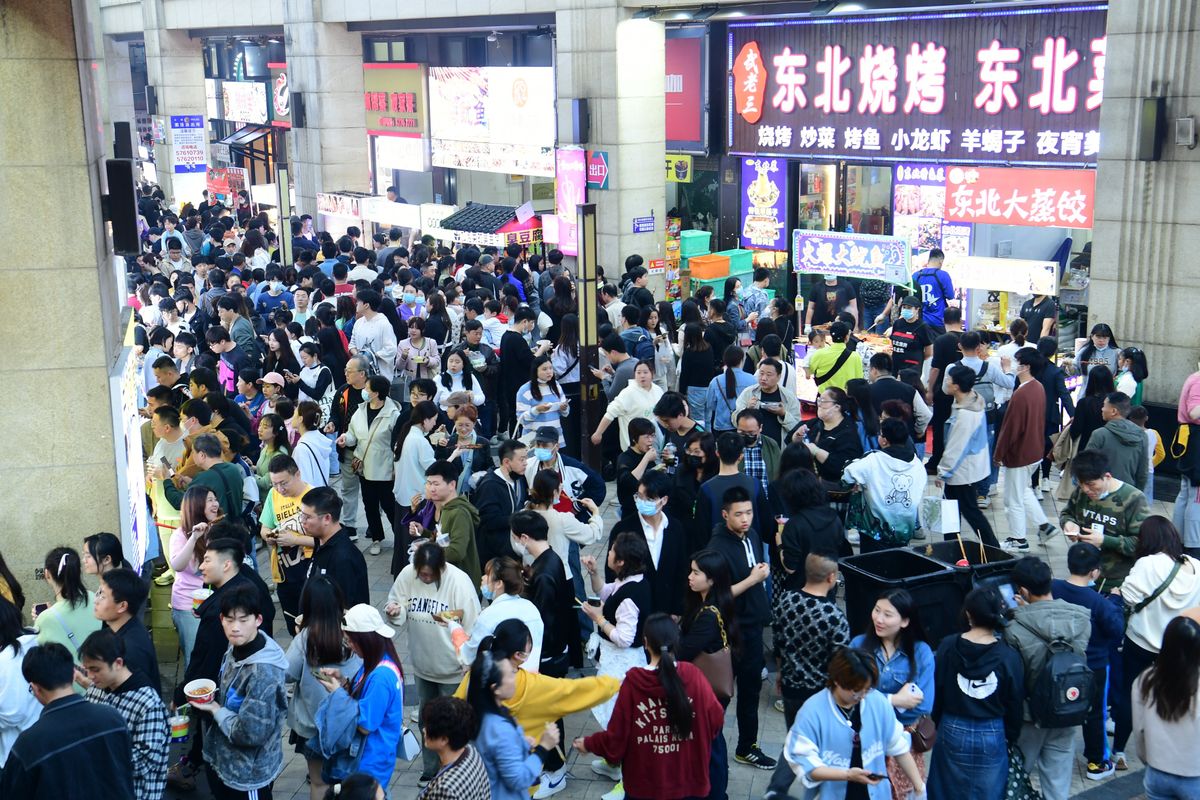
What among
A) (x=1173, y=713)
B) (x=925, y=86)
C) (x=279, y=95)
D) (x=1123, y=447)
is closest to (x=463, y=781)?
(x=1173, y=713)

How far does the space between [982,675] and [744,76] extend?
14483mm

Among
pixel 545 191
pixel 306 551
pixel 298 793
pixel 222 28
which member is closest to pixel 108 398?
pixel 306 551

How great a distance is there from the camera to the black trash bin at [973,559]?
797 centimetres

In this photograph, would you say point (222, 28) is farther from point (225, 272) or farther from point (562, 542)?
point (562, 542)

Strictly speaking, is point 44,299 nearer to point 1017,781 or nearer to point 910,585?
point 910,585

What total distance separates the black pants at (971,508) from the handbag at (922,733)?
13.0 feet

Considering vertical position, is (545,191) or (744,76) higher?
(744,76)

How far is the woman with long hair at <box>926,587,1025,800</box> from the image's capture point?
619 centimetres

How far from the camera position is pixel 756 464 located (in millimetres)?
9227

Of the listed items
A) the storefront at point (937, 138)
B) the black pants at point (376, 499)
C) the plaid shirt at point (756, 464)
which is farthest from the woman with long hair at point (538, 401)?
the storefront at point (937, 138)

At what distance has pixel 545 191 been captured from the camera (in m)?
24.8

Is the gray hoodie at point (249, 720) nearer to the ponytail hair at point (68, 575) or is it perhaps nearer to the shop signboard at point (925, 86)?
the ponytail hair at point (68, 575)

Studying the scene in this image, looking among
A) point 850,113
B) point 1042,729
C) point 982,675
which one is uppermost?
point 850,113

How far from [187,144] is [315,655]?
26.1 meters
